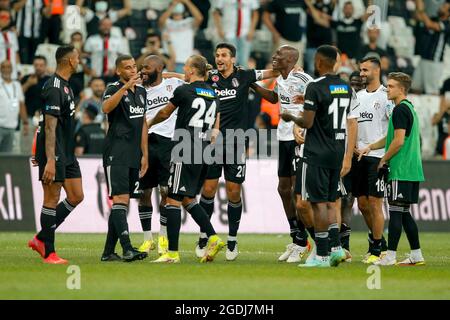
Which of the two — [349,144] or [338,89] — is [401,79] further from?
[338,89]

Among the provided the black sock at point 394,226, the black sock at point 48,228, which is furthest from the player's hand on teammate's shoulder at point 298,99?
the black sock at point 48,228

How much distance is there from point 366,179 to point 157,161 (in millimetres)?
3193

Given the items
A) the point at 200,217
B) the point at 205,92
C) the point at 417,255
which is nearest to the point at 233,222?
the point at 200,217

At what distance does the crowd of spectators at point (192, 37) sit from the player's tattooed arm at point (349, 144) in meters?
9.10

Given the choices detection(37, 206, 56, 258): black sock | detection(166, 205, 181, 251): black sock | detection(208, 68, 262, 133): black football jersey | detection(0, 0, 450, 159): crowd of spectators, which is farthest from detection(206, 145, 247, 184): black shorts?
detection(0, 0, 450, 159): crowd of spectators

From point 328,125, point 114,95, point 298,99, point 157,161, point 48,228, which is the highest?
point 114,95

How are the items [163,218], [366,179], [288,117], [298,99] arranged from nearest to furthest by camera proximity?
[288,117], [298,99], [366,179], [163,218]

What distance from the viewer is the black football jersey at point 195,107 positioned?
534 inches

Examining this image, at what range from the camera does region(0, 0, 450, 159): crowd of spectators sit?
2255cm

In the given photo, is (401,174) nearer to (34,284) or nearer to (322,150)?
(322,150)

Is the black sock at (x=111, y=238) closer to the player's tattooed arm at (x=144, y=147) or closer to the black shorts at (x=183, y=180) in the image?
the black shorts at (x=183, y=180)

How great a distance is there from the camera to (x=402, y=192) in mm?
13719

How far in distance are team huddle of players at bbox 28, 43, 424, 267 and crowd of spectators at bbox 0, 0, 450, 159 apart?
7.19 metres
